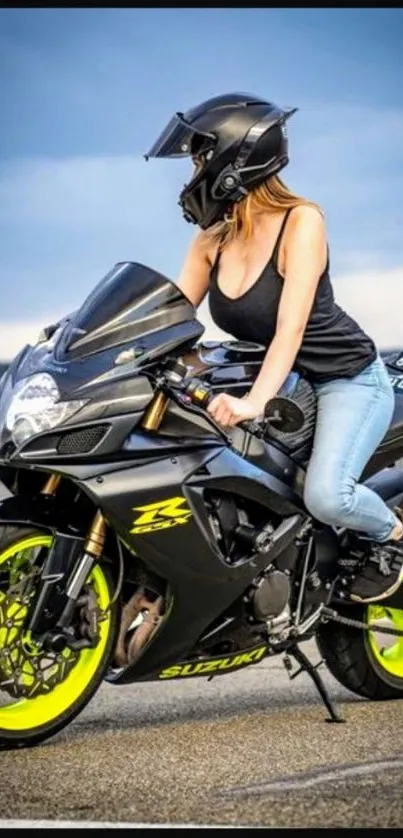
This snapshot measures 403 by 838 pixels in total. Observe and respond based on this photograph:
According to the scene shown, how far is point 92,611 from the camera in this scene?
606cm

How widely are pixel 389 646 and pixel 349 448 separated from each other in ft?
4.46

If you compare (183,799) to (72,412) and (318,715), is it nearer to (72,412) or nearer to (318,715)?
(72,412)

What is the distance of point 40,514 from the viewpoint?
19.6ft

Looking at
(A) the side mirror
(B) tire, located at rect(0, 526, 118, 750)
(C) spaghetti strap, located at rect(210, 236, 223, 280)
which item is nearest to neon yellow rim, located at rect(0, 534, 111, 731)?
(B) tire, located at rect(0, 526, 118, 750)

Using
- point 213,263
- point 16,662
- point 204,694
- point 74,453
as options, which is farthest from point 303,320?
point 204,694

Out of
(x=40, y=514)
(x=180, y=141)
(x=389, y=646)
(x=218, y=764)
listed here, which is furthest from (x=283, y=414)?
(x=389, y=646)

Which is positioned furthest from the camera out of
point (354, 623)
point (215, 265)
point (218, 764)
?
point (354, 623)

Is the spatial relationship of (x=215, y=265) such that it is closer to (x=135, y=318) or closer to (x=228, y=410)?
(x=135, y=318)

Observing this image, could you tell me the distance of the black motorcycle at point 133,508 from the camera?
19.3 ft

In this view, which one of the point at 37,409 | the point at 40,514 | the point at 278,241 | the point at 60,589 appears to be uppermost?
the point at 278,241

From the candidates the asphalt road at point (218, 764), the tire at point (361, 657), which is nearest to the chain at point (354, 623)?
the tire at point (361, 657)

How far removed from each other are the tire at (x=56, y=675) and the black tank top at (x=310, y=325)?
0.98 metres

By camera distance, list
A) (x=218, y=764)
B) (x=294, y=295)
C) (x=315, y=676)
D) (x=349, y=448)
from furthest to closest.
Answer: (x=315, y=676) → (x=349, y=448) → (x=294, y=295) → (x=218, y=764)

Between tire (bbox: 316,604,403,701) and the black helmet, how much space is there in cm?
174
